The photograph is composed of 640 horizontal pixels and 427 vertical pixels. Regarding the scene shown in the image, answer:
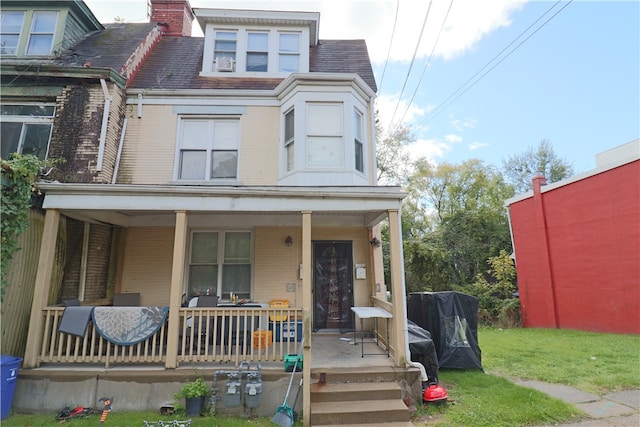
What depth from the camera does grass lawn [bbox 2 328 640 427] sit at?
4.55 m

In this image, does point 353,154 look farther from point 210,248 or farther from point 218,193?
point 210,248

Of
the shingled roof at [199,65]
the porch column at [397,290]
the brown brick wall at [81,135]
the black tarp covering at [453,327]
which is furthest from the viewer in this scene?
the shingled roof at [199,65]

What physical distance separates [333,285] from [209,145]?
186 inches

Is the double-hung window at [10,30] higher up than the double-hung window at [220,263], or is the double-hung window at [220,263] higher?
the double-hung window at [10,30]

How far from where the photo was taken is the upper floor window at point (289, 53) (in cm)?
913

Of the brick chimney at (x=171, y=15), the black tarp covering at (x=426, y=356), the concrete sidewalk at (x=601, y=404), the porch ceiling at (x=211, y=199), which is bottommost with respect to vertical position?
the concrete sidewalk at (x=601, y=404)

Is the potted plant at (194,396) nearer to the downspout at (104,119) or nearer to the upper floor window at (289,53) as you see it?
the downspout at (104,119)

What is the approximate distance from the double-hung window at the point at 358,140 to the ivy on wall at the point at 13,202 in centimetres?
617

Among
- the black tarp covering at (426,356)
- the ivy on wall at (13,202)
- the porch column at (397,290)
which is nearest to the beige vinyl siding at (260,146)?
the porch column at (397,290)

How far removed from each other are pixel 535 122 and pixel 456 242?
431 inches

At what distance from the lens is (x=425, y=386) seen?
5.41 m

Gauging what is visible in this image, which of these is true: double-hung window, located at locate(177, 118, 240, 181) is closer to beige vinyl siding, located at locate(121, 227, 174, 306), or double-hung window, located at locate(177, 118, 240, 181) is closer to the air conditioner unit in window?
beige vinyl siding, located at locate(121, 227, 174, 306)

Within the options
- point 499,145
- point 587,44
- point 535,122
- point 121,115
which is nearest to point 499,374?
point 587,44

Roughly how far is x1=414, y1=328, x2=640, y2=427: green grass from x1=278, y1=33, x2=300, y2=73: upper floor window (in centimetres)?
848
